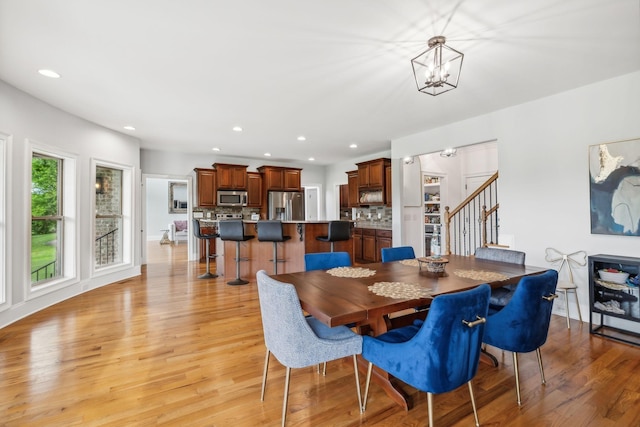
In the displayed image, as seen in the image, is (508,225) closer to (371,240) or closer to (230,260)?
(371,240)

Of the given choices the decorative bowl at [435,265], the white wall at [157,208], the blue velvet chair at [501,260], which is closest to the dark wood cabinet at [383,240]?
the blue velvet chair at [501,260]

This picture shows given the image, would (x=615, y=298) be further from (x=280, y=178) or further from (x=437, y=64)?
(x=280, y=178)

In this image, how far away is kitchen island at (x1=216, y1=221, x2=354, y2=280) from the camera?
525 centimetres

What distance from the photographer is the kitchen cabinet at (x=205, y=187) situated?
22.9 ft

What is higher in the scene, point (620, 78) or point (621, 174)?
point (620, 78)

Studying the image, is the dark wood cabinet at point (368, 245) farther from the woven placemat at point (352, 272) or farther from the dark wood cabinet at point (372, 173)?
the woven placemat at point (352, 272)

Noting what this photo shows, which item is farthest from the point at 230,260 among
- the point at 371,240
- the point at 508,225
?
the point at 508,225

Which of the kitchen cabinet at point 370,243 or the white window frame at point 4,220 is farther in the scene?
the kitchen cabinet at point 370,243

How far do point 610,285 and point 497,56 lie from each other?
247 cm

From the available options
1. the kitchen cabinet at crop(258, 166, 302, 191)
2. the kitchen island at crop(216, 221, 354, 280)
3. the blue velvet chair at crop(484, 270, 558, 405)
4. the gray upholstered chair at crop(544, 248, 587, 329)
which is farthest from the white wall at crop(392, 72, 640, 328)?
the kitchen cabinet at crop(258, 166, 302, 191)

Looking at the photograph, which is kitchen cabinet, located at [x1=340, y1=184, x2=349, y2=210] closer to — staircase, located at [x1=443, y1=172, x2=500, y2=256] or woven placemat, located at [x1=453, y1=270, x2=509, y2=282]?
staircase, located at [x1=443, y1=172, x2=500, y2=256]

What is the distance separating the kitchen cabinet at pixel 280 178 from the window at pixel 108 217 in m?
3.17

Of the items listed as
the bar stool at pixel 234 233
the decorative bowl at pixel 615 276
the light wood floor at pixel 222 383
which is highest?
the bar stool at pixel 234 233

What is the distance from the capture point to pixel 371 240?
682 centimetres
